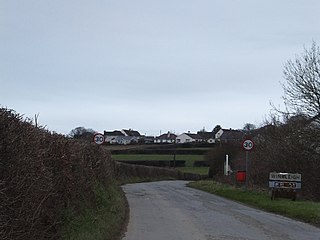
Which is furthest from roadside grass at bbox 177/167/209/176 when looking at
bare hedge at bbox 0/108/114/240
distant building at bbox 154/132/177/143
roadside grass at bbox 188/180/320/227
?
distant building at bbox 154/132/177/143

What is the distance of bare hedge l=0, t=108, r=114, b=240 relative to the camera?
7.44 meters

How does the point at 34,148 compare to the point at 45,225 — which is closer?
the point at 34,148

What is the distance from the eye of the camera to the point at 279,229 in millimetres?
14883

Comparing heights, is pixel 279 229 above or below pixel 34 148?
below

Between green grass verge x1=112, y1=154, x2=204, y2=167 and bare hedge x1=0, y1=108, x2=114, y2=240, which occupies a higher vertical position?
green grass verge x1=112, y1=154, x2=204, y2=167

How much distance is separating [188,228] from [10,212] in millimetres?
7869

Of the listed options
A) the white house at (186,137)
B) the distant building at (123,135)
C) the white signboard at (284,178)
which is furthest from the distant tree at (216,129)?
the white signboard at (284,178)

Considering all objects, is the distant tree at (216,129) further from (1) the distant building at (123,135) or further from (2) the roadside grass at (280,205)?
(2) the roadside grass at (280,205)

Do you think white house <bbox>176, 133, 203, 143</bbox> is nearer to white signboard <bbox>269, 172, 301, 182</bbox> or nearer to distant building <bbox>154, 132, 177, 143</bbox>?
distant building <bbox>154, 132, 177, 143</bbox>

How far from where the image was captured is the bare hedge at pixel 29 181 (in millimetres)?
7441

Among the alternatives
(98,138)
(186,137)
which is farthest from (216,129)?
(98,138)

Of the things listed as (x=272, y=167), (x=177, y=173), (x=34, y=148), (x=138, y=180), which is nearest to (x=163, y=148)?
(x=177, y=173)

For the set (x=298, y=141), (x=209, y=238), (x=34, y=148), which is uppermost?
(x=298, y=141)

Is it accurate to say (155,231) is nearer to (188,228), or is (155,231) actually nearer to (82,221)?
(188,228)
